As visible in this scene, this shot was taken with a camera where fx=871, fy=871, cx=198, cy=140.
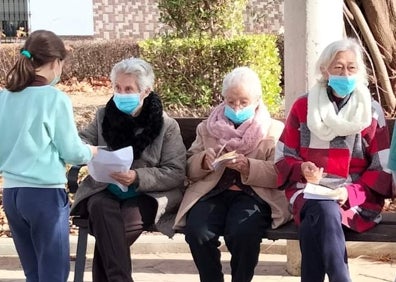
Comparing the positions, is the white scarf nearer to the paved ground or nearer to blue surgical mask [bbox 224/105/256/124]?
blue surgical mask [bbox 224/105/256/124]

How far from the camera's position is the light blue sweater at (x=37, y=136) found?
4258mm

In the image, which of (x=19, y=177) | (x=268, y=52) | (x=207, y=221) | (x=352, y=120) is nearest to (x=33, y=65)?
(x=19, y=177)

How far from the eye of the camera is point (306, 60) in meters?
5.53

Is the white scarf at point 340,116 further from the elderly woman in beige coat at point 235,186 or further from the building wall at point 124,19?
the building wall at point 124,19

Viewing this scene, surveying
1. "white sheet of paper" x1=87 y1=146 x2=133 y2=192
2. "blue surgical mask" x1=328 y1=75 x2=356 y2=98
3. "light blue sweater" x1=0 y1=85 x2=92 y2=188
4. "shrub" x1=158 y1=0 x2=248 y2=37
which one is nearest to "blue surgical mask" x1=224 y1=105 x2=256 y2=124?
"blue surgical mask" x1=328 y1=75 x2=356 y2=98

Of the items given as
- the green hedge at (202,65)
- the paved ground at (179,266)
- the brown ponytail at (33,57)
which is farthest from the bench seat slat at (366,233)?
the green hedge at (202,65)

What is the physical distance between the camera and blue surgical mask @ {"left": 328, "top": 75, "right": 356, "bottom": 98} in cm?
470

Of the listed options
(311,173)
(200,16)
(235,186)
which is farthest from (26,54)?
(200,16)

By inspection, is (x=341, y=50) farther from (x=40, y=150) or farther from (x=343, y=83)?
A: (x=40, y=150)

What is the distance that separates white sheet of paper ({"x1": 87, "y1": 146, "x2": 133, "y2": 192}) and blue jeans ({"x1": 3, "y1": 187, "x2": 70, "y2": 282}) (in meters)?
0.38

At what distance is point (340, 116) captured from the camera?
4.68m

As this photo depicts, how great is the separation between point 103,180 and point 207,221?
Answer: 632 millimetres

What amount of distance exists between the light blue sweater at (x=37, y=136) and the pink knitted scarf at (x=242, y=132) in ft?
3.10

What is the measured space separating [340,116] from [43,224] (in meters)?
1.66
